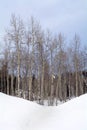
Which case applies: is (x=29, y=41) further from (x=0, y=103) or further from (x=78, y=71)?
(x=0, y=103)

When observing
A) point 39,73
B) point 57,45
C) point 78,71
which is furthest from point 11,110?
point 78,71

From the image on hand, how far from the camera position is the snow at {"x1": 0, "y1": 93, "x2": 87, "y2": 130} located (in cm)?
459

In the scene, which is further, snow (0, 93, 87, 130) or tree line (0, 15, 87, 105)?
tree line (0, 15, 87, 105)

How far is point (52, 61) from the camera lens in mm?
24797

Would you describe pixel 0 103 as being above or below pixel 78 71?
above

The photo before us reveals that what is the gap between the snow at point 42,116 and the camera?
15.1 ft

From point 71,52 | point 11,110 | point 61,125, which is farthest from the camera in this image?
point 71,52

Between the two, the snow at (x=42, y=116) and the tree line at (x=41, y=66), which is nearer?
the snow at (x=42, y=116)

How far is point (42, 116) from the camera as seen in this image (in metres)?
5.18

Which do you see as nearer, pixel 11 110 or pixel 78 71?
pixel 11 110

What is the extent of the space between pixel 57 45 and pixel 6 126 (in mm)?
21065

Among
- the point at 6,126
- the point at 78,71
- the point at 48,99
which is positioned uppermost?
the point at 6,126

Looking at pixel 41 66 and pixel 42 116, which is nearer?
pixel 42 116

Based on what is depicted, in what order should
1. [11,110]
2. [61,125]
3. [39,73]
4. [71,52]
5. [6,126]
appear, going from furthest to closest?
[71,52] < [39,73] < [11,110] < [6,126] < [61,125]
